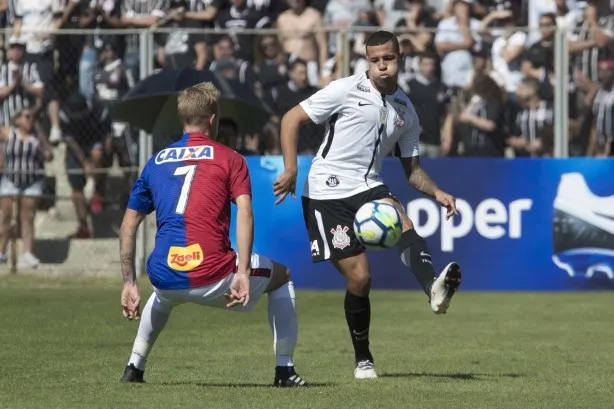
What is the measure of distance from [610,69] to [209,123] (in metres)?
10.4

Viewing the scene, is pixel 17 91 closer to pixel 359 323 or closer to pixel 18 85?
pixel 18 85

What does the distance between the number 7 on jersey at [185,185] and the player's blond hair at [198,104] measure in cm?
29

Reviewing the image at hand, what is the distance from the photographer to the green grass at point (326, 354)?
322 inches

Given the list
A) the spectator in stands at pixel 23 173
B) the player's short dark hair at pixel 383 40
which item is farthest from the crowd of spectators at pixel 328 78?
the player's short dark hair at pixel 383 40

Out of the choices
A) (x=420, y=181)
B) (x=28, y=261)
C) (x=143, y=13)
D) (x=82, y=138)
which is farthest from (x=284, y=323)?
(x=143, y=13)

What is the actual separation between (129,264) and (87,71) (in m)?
10.8

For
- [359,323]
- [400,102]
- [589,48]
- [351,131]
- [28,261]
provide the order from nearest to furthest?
[359,323] → [351,131] → [400,102] → [589,48] → [28,261]

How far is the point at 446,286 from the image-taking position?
8.70m

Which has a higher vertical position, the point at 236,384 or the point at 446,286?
the point at 446,286

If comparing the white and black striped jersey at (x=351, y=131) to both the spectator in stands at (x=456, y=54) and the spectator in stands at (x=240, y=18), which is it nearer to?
the spectator in stands at (x=456, y=54)

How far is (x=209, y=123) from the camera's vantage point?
27.1ft

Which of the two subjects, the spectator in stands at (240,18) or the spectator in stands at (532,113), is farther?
the spectator in stands at (240,18)

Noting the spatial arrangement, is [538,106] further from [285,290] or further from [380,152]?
[285,290]

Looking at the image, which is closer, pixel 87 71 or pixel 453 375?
pixel 453 375
